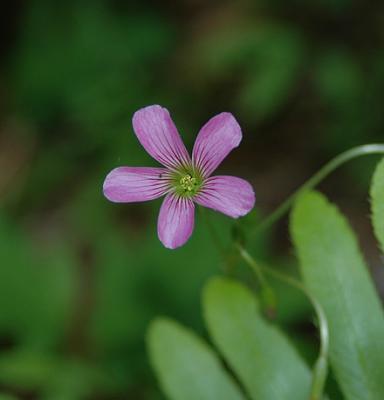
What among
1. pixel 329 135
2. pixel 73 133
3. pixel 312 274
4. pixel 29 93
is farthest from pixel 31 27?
pixel 312 274

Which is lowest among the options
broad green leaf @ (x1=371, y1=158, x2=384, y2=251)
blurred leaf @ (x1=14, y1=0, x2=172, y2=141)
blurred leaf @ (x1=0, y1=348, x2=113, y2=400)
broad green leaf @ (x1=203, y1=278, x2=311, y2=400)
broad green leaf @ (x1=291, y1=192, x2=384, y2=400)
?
blurred leaf @ (x1=0, y1=348, x2=113, y2=400)

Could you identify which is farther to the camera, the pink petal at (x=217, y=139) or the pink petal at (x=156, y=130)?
the pink petal at (x=156, y=130)

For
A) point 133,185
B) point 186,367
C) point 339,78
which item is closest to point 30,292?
point 186,367

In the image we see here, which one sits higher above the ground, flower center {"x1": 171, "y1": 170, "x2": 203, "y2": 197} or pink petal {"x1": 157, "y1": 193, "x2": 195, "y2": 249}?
flower center {"x1": 171, "y1": 170, "x2": 203, "y2": 197}

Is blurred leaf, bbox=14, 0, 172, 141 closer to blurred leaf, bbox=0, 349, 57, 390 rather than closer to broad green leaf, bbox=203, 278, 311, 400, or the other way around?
blurred leaf, bbox=0, 349, 57, 390

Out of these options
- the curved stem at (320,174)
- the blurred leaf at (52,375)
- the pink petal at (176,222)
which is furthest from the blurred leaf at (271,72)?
the pink petal at (176,222)

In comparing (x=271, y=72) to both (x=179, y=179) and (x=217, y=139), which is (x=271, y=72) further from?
(x=217, y=139)

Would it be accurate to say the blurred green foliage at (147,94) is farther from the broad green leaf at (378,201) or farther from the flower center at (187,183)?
the broad green leaf at (378,201)

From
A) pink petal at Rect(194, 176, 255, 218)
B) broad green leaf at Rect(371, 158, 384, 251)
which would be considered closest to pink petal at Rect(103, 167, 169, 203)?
pink petal at Rect(194, 176, 255, 218)
